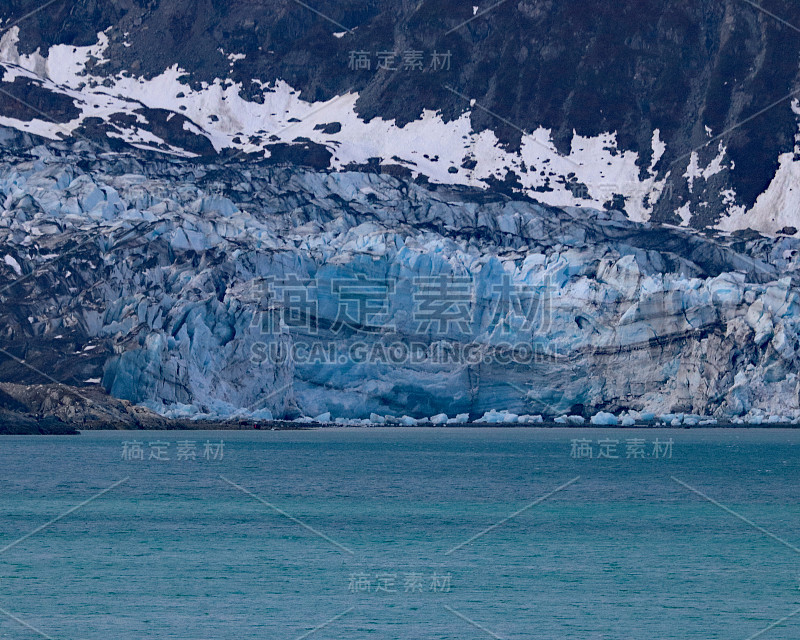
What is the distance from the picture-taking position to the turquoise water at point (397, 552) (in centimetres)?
2373

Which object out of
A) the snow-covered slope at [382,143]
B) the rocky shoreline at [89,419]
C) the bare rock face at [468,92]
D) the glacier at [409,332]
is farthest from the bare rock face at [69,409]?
the snow-covered slope at [382,143]

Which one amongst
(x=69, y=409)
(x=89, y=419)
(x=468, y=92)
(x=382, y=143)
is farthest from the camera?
(x=468, y=92)

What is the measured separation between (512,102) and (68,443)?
9341cm

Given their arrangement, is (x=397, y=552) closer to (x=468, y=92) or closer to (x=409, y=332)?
(x=409, y=332)

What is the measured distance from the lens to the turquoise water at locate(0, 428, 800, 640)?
23.7 meters

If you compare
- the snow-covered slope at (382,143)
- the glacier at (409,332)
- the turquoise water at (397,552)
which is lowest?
the turquoise water at (397,552)

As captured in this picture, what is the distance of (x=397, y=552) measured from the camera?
3112 cm

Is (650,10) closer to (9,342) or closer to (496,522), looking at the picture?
(9,342)

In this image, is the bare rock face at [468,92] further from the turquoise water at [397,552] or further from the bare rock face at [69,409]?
the turquoise water at [397,552]

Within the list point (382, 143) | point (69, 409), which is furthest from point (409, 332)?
point (382, 143)

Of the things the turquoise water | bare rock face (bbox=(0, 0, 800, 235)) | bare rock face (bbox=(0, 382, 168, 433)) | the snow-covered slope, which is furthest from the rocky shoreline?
the snow-covered slope

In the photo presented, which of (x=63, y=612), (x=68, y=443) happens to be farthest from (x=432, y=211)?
(x=63, y=612)

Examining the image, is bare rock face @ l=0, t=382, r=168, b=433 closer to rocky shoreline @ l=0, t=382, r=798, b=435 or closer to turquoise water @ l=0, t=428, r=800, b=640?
rocky shoreline @ l=0, t=382, r=798, b=435

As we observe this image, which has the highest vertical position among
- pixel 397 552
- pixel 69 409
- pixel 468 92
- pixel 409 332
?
pixel 468 92
